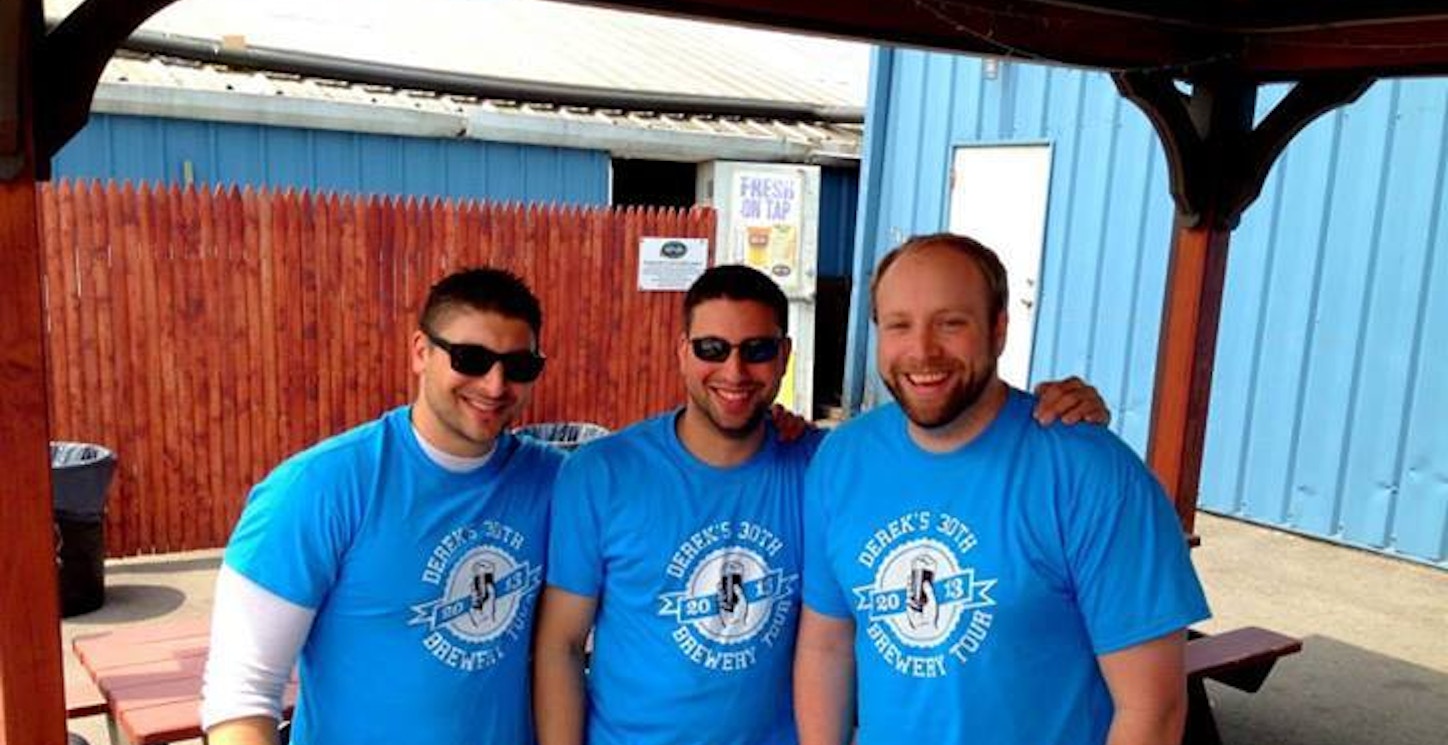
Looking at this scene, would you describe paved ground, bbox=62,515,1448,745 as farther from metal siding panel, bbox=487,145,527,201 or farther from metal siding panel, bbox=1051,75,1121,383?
metal siding panel, bbox=487,145,527,201

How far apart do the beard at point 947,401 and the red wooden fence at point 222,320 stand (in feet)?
20.3

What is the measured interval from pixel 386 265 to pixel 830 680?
20.3 feet

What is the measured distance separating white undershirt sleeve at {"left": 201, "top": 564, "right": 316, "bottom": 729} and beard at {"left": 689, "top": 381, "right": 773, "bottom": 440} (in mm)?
869

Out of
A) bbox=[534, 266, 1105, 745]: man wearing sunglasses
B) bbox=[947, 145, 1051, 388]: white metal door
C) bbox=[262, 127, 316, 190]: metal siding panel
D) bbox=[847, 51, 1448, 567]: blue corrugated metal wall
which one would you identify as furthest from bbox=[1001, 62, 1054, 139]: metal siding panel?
bbox=[534, 266, 1105, 745]: man wearing sunglasses

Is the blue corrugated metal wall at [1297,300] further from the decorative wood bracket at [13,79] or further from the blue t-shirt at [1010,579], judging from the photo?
the decorative wood bracket at [13,79]

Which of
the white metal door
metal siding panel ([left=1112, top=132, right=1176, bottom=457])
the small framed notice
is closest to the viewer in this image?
metal siding panel ([left=1112, top=132, right=1176, bottom=457])

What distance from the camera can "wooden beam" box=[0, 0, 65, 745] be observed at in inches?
94.3

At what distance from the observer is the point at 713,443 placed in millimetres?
2322

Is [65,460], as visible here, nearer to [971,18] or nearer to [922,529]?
[971,18]

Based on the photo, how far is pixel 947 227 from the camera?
34.8 feet

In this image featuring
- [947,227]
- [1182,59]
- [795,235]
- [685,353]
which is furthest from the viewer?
[795,235]

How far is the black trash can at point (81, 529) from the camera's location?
18.4 feet

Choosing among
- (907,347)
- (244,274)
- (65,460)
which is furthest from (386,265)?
(907,347)

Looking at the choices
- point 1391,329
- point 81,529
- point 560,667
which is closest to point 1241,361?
point 1391,329
